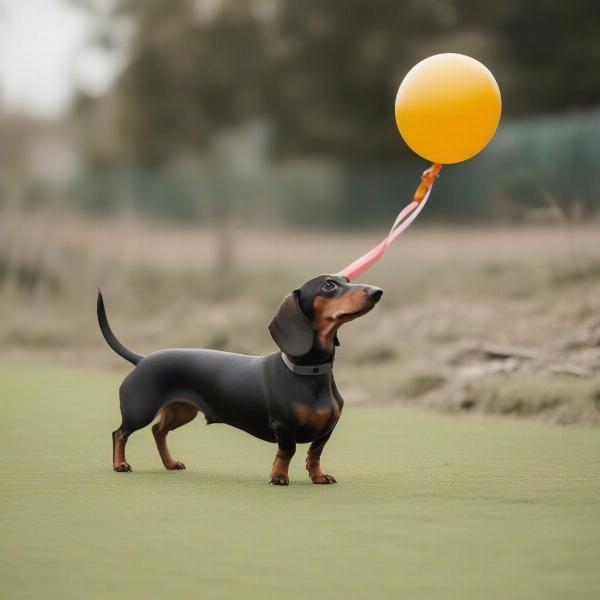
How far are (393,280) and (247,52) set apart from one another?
29.2ft

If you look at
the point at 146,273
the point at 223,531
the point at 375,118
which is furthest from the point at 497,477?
the point at 375,118

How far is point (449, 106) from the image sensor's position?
8109 mm

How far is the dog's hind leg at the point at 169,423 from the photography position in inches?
304

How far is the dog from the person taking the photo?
271 inches

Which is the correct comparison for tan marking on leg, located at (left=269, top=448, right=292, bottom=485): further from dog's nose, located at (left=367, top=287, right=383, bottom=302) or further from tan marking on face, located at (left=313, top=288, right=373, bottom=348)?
dog's nose, located at (left=367, top=287, right=383, bottom=302)

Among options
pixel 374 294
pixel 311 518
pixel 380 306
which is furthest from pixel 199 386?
pixel 380 306

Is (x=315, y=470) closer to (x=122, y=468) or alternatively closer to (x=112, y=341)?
(x=122, y=468)

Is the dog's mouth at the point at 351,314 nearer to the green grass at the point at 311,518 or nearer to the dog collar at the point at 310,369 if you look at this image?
the dog collar at the point at 310,369

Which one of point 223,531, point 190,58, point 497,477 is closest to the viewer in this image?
point 223,531

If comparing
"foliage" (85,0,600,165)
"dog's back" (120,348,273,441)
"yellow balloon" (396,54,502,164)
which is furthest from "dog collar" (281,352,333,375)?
"foliage" (85,0,600,165)

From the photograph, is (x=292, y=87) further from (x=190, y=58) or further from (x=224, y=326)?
(x=224, y=326)

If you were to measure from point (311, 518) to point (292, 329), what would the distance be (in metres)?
1.23

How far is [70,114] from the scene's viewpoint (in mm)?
26078

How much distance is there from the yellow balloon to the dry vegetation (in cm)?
265
